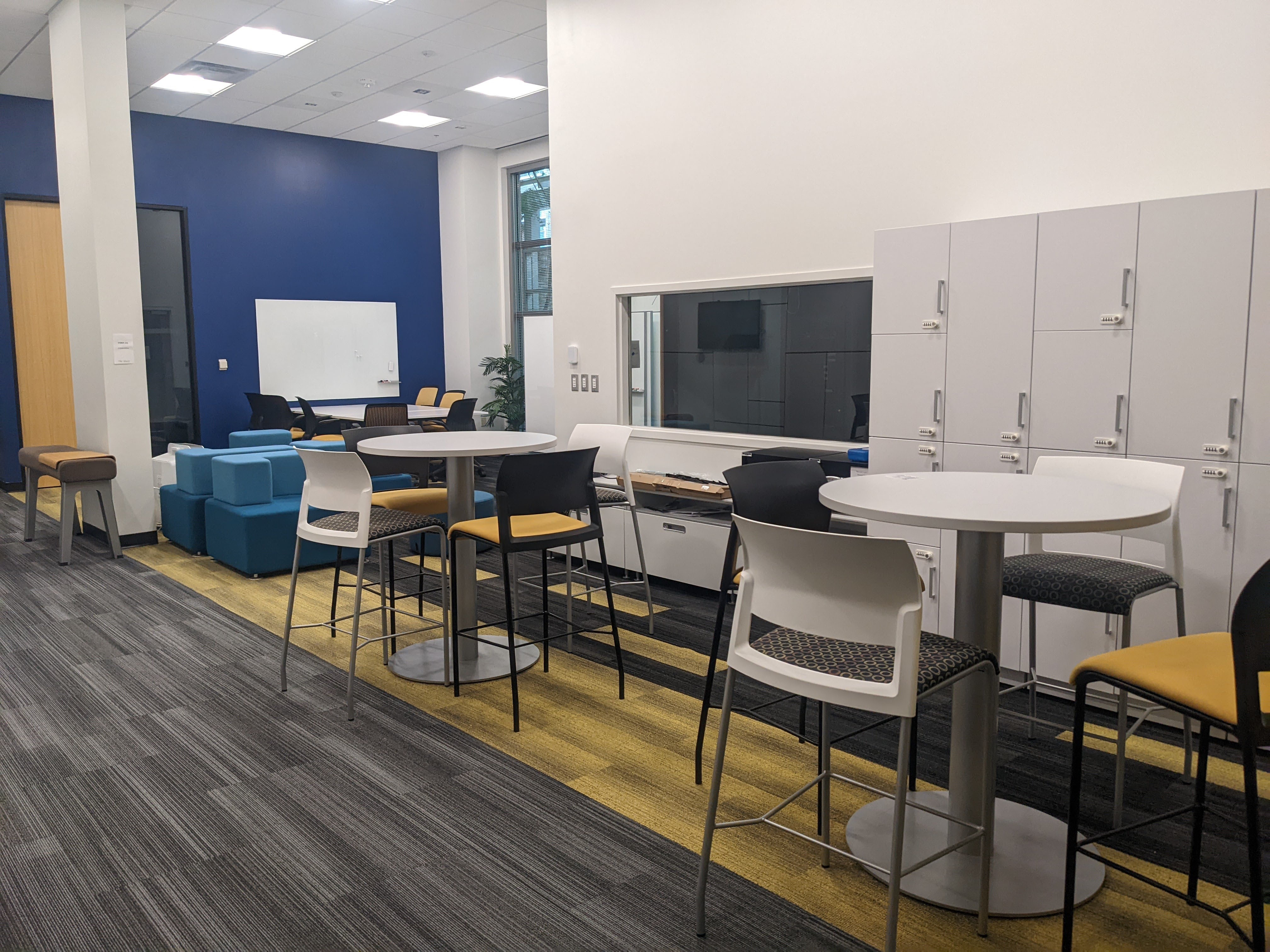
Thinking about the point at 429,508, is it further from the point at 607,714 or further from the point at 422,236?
the point at 422,236

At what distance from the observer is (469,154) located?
10.5 m

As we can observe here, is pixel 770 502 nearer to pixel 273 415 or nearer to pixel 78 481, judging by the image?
pixel 78 481

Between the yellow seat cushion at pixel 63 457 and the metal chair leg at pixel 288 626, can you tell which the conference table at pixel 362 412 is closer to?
the yellow seat cushion at pixel 63 457

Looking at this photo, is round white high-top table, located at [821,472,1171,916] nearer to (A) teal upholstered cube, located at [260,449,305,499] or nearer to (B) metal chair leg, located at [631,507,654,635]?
(B) metal chair leg, located at [631,507,654,635]

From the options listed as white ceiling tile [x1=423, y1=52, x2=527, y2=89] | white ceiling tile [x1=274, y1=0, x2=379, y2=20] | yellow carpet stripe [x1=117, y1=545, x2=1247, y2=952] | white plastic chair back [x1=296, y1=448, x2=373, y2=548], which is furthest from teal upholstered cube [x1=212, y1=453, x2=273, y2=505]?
white ceiling tile [x1=423, y1=52, x2=527, y2=89]

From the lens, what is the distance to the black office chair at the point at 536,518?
3.26 meters

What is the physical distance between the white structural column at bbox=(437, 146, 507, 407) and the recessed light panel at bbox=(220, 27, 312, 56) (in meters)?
3.47

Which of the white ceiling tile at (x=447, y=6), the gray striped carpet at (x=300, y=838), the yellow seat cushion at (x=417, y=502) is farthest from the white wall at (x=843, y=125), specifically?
the gray striped carpet at (x=300, y=838)

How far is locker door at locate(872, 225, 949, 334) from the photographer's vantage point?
3648 mm

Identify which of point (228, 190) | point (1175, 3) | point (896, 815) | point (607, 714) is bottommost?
point (607, 714)

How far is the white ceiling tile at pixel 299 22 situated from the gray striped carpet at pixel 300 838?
465 cm

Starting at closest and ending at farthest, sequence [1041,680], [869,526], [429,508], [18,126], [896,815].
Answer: [896,815], [1041,680], [869,526], [429,508], [18,126]

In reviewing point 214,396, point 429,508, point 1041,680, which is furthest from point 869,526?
point 214,396

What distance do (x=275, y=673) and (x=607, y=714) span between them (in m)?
1.49
